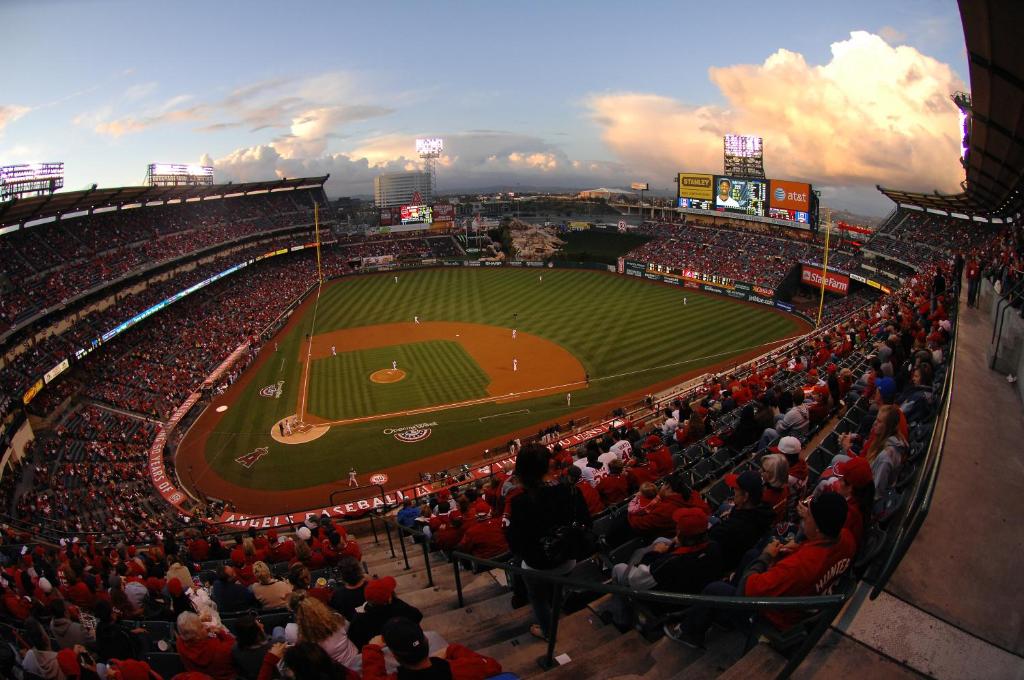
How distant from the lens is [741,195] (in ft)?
206

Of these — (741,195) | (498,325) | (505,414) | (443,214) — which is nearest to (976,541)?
(505,414)

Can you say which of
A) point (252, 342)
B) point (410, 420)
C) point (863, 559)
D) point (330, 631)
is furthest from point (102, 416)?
point (863, 559)

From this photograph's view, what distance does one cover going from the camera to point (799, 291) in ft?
173

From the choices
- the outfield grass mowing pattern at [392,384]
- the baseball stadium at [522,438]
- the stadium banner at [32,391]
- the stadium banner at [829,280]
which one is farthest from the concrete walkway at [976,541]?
the stadium banner at [829,280]

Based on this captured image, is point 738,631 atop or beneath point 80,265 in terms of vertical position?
beneath

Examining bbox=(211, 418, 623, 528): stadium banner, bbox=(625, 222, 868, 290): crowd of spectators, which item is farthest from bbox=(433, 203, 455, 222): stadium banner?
bbox=(211, 418, 623, 528): stadium banner

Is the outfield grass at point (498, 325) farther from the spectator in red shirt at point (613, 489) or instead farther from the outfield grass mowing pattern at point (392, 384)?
the spectator in red shirt at point (613, 489)

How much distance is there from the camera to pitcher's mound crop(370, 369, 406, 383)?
3469 cm

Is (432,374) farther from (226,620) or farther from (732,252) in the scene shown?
(732,252)

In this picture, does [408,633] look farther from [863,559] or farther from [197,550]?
[197,550]

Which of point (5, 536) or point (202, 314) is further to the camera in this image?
point (202, 314)

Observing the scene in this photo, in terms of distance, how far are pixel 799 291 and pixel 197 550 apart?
53.5m

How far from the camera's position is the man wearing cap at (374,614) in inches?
165

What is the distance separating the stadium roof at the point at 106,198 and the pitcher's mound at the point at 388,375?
70.8ft
